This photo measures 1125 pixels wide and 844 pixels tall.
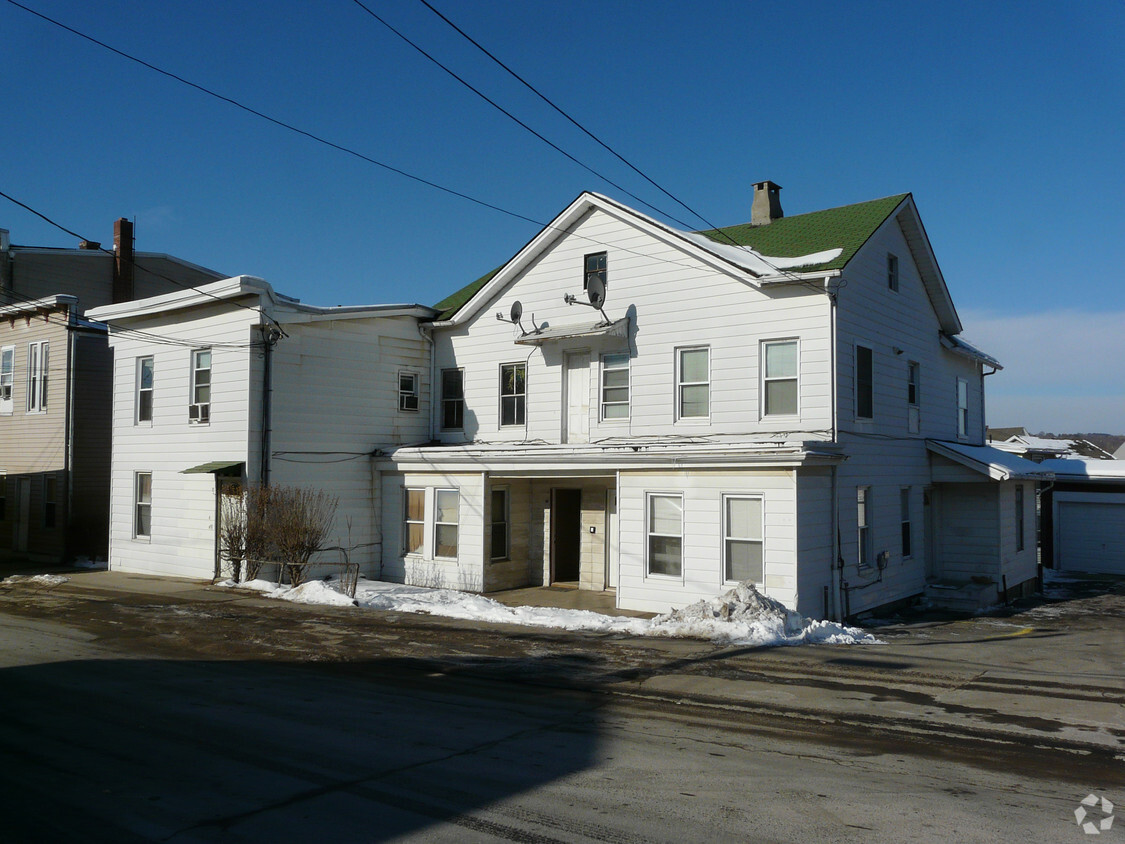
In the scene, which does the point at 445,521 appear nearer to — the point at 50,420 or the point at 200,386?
the point at 200,386

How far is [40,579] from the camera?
2083 centimetres

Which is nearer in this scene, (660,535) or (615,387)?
(660,535)

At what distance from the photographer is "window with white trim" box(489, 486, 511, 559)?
20.2 m

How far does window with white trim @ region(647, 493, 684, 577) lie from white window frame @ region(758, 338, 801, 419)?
8.93ft

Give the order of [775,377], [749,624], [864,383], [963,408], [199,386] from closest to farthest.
Answer: [749,624] < [775,377] < [864,383] < [199,386] < [963,408]

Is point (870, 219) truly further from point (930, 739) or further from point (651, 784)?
point (651, 784)

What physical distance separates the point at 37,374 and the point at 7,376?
225 centimetres

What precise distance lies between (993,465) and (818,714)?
12.3 m

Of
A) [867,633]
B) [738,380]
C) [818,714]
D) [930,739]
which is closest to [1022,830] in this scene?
[930,739]

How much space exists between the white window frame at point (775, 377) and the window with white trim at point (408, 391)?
31.0ft

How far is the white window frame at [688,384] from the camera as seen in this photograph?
1848cm

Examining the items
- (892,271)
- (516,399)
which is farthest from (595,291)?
(892,271)

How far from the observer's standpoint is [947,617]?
18578mm

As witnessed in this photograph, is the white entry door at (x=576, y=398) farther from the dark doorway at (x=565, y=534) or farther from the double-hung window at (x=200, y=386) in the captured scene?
the double-hung window at (x=200, y=386)
